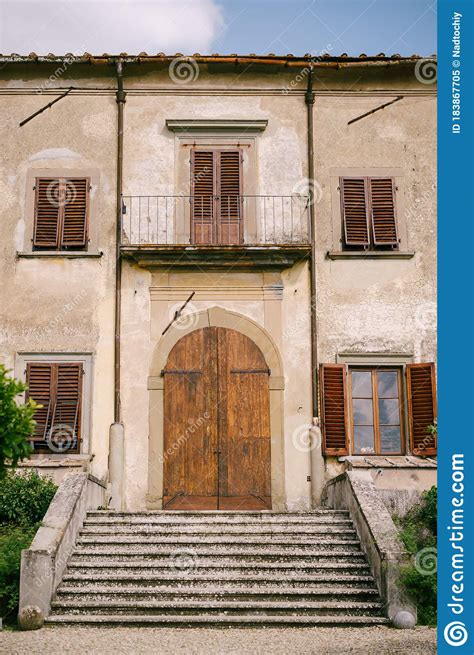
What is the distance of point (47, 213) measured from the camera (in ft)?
48.7

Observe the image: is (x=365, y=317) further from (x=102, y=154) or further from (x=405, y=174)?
(x=102, y=154)

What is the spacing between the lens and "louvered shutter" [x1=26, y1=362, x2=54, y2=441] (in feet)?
45.8

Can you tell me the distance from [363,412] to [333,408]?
1.80ft

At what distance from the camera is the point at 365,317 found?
47.9ft

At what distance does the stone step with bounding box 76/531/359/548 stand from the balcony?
495cm

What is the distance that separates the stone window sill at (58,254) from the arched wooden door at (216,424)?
6.76ft

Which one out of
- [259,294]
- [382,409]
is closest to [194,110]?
[259,294]

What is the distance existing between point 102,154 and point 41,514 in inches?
247

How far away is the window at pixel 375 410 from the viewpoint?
46.1 feet
